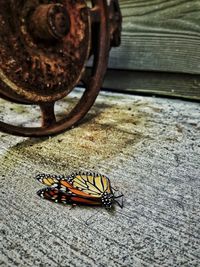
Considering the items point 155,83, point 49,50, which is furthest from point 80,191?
point 155,83

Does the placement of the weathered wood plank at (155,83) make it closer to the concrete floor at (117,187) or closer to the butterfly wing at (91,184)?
the concrete floor at (117,187)

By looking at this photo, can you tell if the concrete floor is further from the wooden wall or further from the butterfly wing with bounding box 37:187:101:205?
the wooden wall

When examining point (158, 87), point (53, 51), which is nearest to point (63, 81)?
point (53, 51)

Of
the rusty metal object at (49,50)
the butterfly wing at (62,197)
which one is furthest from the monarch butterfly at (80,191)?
the rusty metal object at (49,50)

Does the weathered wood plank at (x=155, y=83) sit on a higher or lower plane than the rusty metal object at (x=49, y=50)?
lower

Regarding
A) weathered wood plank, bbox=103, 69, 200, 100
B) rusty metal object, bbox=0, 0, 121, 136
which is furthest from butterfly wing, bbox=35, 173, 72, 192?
weathered wood plank, bbox=103, 69, 200, 100

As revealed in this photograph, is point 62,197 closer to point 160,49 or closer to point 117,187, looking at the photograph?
point 117,187
